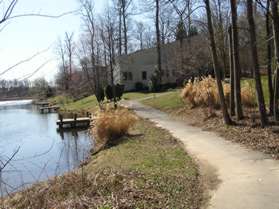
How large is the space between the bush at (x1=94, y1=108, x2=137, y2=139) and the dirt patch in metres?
3.19

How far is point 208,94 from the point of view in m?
24.6

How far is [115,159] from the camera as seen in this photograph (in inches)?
601

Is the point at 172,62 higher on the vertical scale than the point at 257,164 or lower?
higher

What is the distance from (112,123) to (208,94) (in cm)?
670

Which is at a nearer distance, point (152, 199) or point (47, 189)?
point (152, 199)

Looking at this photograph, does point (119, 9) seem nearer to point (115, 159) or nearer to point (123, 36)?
point (123, 36)

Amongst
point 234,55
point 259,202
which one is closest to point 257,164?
point 259,202

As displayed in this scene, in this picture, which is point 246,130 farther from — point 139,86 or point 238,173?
point 139,86

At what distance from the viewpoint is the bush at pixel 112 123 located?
19.9 meters

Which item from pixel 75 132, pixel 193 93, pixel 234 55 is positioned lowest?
pixel 75 132

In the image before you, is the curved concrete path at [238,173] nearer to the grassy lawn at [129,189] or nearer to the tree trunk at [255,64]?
the grassy lawn at [129,189]

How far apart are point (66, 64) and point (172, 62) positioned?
36.3 meters

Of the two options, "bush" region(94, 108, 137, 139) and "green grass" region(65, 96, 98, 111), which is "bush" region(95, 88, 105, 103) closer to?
"green grass" region(65, 96, 98, 111)

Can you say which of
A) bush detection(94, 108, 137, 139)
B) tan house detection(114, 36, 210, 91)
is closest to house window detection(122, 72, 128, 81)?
tan house detection(114, 36, 210, 91)
